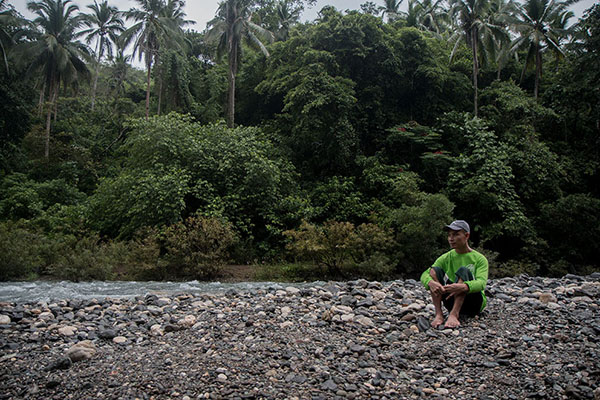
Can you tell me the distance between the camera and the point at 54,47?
24.0 metres

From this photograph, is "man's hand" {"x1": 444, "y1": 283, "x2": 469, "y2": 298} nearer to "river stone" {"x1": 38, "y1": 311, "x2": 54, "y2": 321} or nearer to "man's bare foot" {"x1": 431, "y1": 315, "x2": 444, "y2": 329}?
"man's bare foot" {"x1": 431, "y1": 315, "x2": 444, "y2": 329}

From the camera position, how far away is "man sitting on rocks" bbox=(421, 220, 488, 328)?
3.95m

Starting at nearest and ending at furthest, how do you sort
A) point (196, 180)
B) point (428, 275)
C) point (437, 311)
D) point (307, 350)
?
point (307, 350)
point (437, 311)
point (428, 275)
point (196, 180)

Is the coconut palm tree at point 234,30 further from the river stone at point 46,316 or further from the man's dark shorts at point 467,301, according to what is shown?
the man's dark shorts at point 467,301

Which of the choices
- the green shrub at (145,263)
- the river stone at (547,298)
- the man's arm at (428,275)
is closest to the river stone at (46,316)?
the man's arm at (428,275)

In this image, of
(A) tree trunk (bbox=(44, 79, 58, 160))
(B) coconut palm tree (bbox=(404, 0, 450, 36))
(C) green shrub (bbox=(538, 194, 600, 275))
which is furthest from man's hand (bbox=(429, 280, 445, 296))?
(B) coconut palm tree (bbox=(404, 0, 450, 36))

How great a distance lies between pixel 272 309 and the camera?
492 centimetres

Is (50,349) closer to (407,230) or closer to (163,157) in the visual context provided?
(407,230)

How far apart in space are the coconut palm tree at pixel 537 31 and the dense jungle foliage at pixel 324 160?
0.12m

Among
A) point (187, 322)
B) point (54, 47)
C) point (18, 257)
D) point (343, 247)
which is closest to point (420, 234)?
point (343, 247)


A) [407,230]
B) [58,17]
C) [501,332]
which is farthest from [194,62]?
[501,332]

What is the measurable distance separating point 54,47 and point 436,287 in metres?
28.0

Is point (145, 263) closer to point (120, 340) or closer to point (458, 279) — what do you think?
point (120, 340)

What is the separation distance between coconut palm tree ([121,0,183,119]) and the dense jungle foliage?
0.37 ft
